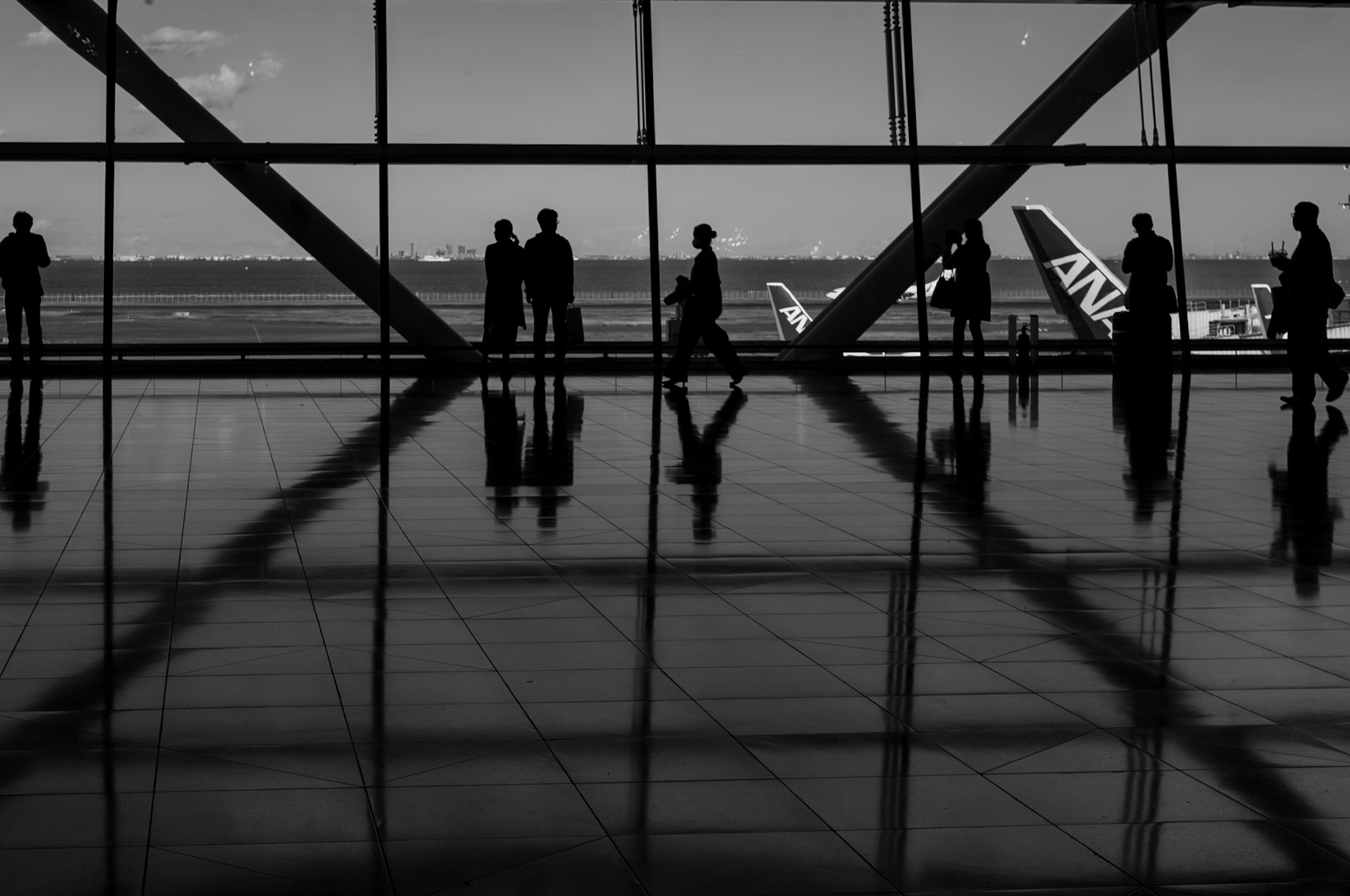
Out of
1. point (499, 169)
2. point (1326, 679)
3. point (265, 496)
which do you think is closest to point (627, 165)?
point (499, 169)

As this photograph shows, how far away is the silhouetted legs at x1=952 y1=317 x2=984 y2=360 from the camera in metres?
14.4

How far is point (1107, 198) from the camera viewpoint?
56.9ft

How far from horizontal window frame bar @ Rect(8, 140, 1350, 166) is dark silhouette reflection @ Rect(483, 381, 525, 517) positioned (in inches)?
133

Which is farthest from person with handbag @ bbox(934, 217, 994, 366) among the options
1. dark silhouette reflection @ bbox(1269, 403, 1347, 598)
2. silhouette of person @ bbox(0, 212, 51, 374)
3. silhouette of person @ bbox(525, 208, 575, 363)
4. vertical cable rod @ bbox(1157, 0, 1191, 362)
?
silhouette of person @ bbox(0, 212, 51, 374)

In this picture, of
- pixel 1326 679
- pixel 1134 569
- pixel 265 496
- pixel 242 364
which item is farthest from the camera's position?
pixel 242 364

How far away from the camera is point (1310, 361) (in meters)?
11.7

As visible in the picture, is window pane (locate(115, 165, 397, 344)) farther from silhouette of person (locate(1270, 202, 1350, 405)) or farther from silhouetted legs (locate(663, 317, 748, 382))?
silhouette of person (locate(1270, 202, 1350, 405))

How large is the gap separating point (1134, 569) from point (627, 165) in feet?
37.9

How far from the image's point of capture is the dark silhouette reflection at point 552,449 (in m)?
6.94

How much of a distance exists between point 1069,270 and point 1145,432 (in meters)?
23.9

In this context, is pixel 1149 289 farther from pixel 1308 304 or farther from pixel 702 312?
pixel 702 312

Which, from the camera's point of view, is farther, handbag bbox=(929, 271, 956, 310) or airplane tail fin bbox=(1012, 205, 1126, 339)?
airplane tail fin bbox=(1012, 205, 1126, 339)

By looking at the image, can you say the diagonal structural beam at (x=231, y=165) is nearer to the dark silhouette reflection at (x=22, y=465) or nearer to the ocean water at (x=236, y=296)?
the ocean water at (x=236, y=296)

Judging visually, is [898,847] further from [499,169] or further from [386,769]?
[499,169]
